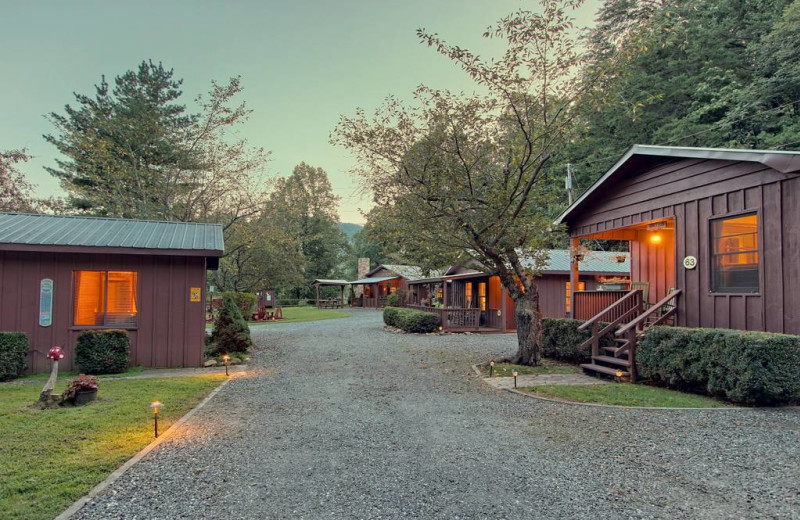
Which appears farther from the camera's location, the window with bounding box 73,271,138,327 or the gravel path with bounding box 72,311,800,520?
the window with bounding box 73,271,138,327

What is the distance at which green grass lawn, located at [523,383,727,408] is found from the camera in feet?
19.8

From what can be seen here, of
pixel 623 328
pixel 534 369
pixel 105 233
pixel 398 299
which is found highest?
pixel 105 233

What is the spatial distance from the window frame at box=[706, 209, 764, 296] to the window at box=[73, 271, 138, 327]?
445 inches

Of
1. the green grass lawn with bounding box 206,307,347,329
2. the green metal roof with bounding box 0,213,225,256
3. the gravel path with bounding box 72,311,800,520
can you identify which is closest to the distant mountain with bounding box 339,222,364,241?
the green grass lawn with bounding box 206,307,347,329

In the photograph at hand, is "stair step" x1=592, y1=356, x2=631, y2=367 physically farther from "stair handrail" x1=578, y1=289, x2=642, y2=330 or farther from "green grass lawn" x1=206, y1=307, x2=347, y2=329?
"green grass lawn" x1=206, y1=307, x2=347, y2=329

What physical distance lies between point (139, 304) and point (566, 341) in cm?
960

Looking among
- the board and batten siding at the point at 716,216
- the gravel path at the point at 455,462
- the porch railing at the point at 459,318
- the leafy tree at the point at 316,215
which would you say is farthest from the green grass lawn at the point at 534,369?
the leafy tree at the point at 316,215

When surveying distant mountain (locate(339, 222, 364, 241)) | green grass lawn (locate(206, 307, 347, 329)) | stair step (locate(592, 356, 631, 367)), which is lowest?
green grass lawn (locate(206, 307, 347, 329))

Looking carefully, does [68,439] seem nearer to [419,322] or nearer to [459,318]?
[419,322]

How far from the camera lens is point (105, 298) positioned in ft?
30.6

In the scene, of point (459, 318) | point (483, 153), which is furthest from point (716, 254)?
point (459, 318)

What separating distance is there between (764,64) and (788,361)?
69.1 ft

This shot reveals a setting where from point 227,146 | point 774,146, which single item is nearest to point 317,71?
point 227,146

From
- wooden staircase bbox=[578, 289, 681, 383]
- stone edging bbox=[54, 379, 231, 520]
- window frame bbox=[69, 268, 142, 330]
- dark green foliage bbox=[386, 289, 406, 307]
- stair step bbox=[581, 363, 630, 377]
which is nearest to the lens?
stone edging bbox=[54, 379, 231, 520]
